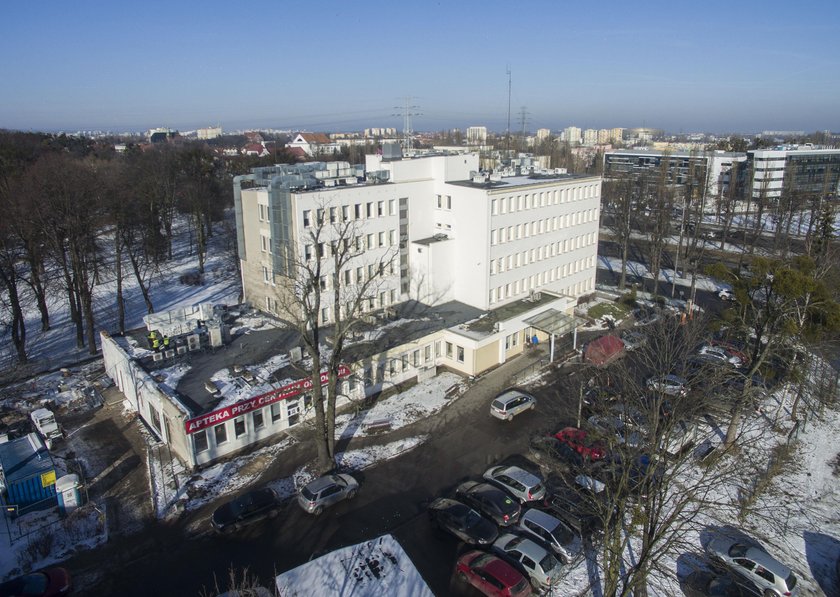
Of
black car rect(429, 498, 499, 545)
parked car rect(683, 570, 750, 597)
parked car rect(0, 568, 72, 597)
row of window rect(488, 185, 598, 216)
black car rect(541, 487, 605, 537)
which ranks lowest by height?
parked car rect(683, 570, 750, 597)

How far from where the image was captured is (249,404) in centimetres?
2194

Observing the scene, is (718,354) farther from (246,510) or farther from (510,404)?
(246,510)

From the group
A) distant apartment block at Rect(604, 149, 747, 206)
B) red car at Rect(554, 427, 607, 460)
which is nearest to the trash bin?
red car at Rect(554, 427, 607, 460)

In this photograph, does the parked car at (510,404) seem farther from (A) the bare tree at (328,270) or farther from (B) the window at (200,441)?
(B) the window at (200,441)

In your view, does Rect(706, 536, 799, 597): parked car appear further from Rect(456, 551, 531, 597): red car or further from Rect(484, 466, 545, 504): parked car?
Rect(456, 551, 531, 597): red car

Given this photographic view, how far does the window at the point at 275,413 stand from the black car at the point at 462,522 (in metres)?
8.26

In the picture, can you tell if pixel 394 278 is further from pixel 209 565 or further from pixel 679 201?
pixel 679 201

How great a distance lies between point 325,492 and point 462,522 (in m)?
4.70

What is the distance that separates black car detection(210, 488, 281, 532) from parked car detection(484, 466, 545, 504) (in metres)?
7.44

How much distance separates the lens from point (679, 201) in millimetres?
79750

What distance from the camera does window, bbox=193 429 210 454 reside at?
69.0 ft

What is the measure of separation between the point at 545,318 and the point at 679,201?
5882cm

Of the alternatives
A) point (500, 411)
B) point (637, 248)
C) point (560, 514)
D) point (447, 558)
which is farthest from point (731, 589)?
point (637, 248)

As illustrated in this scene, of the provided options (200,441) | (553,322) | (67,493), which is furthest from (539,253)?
(67,493)
